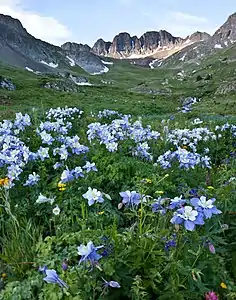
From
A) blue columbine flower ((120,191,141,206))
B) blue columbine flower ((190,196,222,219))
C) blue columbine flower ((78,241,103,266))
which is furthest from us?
blue columbine flower ((120,191,141,206))

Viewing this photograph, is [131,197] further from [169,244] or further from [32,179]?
[32,179]

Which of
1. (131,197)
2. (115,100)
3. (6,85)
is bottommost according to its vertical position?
(6,85)

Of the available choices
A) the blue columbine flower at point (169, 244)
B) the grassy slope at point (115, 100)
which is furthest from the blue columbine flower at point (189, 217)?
the grassy slope at point (115, 100)

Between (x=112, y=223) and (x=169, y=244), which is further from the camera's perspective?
(x=112, y=223)

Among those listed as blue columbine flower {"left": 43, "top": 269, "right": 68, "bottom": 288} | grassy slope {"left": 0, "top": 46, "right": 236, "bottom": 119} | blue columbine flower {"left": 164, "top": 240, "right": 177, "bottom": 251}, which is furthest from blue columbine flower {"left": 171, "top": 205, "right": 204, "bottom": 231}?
grassy slope {"left": 0, "top": 46, "right": 236, "bottom": 119}

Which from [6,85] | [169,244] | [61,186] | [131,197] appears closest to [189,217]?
[169,244]

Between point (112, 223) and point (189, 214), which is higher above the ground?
point (189, 214)

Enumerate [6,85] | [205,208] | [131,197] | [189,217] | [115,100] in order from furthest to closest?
[6,85] < [115,100] < [131,197] < [205,208] < [189,217]

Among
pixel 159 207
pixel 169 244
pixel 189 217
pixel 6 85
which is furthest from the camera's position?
pixel 6 85

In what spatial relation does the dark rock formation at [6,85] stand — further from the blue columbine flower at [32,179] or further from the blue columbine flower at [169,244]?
the blue columbine flower at [169,244]

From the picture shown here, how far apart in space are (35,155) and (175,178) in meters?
1.83

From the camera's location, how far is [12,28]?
641 ft

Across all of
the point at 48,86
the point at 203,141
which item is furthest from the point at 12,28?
the point at 203,141

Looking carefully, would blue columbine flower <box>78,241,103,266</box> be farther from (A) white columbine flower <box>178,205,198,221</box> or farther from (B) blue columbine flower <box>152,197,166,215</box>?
(B) blue columbine flower <box>152,197,166,215</box>
